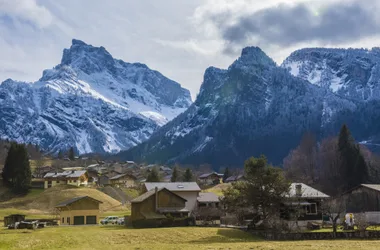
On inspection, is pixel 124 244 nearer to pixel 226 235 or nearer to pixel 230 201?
pixel 226 235

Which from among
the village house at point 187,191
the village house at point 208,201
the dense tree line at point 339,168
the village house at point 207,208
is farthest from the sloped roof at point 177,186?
the dense tree line at point 339,168

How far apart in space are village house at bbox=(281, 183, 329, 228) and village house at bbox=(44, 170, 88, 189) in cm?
8466

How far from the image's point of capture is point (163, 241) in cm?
5278

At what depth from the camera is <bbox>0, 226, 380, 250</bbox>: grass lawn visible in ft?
149

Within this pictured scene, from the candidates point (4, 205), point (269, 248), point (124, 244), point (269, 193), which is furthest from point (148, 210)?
point (4, 205)

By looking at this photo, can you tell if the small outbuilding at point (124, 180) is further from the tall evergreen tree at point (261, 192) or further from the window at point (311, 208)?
the tall evergreen tree at point (261, 192)

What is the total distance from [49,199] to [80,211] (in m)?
33.1

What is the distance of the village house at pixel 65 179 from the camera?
141462mm

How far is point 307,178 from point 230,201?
229 ft

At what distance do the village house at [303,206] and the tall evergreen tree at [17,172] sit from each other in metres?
77.2

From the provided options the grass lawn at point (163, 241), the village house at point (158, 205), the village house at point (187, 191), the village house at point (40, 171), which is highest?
the village house at point (40, 171)

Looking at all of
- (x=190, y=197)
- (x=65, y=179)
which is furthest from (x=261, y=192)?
(x=65, y=179)

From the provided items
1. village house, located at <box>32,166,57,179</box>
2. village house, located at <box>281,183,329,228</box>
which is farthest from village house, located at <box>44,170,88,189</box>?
village house, located at <box>281,183,329,228</box>

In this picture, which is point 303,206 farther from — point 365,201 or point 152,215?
point 152,215
